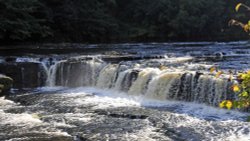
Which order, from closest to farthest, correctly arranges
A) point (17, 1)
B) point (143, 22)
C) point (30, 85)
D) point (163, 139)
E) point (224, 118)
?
point (163, 139) → point (224, 118) → point (30, 85) → point (17, 1) → point (143, 22)

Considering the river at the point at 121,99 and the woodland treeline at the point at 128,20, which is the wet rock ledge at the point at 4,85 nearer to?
the river at the point at 121,99

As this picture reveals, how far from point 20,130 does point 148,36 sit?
23283 mm

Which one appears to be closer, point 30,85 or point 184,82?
point 184,82

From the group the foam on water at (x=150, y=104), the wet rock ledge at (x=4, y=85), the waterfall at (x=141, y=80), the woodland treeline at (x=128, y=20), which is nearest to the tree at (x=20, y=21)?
the woodland treeline at (x=128, y=20)

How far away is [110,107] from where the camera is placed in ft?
33.0

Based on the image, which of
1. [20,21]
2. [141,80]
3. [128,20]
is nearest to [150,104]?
[141,80]

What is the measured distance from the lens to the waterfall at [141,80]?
35.2 feet

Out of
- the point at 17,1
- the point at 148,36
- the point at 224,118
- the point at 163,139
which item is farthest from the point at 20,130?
the point at 148,36

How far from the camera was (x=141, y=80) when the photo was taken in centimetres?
1223

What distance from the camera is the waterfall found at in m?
10.7

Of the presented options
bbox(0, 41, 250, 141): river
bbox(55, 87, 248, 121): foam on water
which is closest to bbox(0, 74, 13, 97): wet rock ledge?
bbox(0, 41, 250, 141): river

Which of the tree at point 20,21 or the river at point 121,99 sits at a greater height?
the tree at point 20,21

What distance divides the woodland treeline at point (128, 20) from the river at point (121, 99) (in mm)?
9059

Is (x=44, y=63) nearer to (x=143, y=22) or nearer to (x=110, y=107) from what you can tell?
(x=110, y=107)
